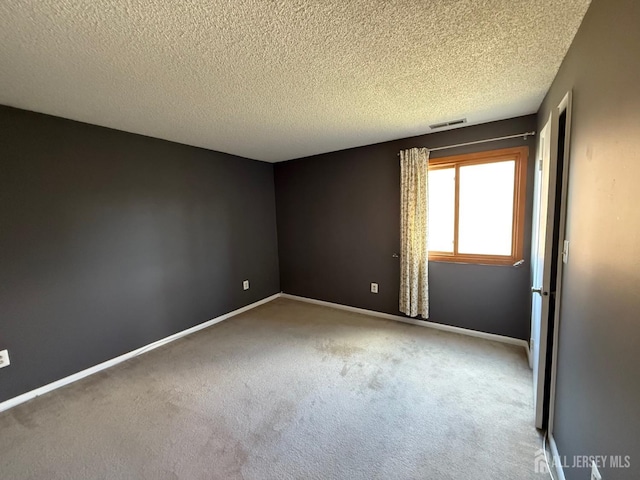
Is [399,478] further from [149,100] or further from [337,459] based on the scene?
[149,100]

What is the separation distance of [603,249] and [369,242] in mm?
2652

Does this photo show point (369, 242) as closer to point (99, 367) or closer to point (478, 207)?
point (478, 207)

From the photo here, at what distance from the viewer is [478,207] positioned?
9.37ft

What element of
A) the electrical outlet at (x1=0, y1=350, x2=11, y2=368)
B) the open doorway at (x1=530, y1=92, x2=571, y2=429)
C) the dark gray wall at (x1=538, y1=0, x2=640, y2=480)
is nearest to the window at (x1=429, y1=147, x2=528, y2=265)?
the open doorway at (x1=530, y1=92, x2=571, y2=429)

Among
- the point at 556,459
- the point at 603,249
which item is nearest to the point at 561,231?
the point at 603,249

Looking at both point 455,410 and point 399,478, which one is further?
point 455,410

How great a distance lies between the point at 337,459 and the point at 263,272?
10.00 feet

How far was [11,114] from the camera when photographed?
2.02 meters

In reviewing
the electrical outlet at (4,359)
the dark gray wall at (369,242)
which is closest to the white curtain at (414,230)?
the dark gray wall at (369,242)

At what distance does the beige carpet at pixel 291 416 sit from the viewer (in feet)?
4.88

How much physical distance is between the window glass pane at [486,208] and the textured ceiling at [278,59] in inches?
23.5

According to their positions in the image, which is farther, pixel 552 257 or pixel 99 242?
pixel 99 242

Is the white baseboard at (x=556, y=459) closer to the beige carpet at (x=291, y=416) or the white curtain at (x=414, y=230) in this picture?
the beige carpet at (x=291, y=416)

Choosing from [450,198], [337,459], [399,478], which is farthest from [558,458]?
[450,198]
